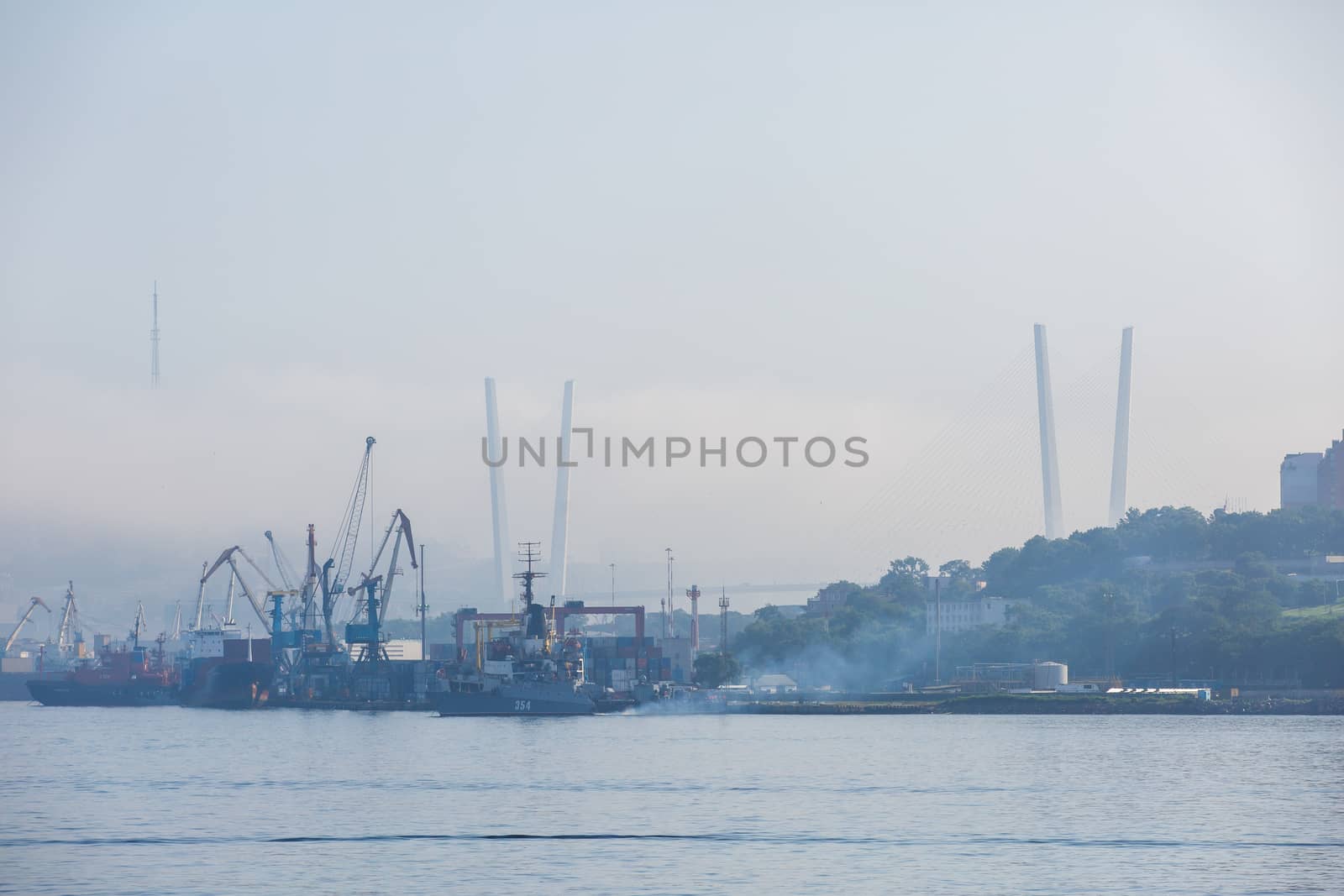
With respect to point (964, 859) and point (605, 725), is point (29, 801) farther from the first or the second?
point (605, 725)

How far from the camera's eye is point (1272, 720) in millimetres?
106625

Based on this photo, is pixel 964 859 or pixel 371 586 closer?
pixel 964 859

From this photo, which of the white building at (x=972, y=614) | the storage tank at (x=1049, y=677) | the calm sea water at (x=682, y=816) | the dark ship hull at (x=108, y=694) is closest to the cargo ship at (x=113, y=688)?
the dark ship hull at (x=108, y=694)

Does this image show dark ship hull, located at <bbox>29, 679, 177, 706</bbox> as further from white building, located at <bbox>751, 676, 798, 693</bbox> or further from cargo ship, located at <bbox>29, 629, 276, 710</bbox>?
white building, located at <bbox>751, 676, 798, 693</bbox>

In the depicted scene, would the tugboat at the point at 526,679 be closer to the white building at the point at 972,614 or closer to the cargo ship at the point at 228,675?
the cargo ship at the point at 228,675

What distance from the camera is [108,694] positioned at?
567ft

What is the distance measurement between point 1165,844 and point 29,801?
31710mm

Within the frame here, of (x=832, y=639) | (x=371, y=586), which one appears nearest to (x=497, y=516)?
(x=371, y=586)

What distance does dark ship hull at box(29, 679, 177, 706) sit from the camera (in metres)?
172

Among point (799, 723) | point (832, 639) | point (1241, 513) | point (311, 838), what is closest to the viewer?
point (311, 838)

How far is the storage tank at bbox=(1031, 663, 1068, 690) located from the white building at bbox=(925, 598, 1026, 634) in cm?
4278

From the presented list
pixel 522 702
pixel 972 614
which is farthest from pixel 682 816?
pixel 972 614

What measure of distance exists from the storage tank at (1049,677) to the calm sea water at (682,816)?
54.1 m

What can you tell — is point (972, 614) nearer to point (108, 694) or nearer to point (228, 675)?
point (228, 675)
